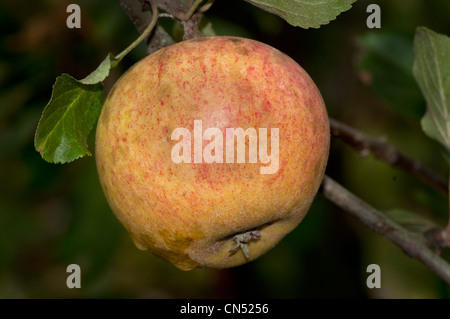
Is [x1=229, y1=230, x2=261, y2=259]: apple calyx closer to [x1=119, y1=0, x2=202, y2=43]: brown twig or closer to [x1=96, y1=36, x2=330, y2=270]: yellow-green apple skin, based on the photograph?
[x1=96, y1=36, x2=330, y2=270]: yellow-green apple skin

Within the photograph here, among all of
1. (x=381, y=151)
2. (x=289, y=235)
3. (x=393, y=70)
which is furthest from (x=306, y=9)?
(x=289, y=235)

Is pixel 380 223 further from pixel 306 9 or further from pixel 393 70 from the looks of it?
pixel 393 70

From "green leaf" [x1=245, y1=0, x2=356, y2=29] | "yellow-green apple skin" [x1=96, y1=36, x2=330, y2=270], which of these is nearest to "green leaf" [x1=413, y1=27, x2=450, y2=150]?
"green leaf" [x1=245, y1=0, x2=356, y2=29]

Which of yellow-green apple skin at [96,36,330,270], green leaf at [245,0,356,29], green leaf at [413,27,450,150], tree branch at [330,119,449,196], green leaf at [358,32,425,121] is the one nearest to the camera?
yellow-green apple skin at [96,36,330,270]

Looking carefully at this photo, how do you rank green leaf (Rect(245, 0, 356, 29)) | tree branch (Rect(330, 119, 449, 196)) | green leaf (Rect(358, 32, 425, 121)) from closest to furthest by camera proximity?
green leaf (Rect(245, 0, 356, 29)) < tree branch (Rect(330, 119, 449, 196)) < green leaf (Rect(358, 32, 425, 121))

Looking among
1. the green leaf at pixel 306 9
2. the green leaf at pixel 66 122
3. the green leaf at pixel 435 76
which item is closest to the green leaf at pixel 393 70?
the green leaf at pixel 435 76

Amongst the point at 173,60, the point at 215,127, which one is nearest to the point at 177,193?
the point at 215,127

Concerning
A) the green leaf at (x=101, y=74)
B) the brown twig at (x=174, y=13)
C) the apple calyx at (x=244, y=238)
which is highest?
the brown twig at (x=174, y=13)

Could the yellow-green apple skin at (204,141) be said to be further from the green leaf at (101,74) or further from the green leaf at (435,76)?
the green leaf at (435,76)
